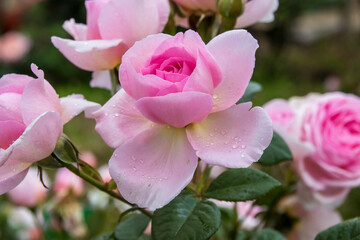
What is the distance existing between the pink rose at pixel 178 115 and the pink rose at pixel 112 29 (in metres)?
0.05

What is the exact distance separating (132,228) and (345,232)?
0.17 meters

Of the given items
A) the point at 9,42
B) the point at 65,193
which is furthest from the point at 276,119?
the point at 9,42

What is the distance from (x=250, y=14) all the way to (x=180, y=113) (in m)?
0.15

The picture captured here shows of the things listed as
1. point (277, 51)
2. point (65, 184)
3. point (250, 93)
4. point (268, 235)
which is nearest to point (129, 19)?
point (250, 93)

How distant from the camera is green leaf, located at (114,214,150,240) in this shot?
388mm

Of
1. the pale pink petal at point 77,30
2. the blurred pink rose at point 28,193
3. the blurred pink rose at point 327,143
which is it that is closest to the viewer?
the pale pink petal at point 77,30

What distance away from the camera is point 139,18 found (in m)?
0.33

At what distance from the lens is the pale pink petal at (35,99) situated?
28 cm

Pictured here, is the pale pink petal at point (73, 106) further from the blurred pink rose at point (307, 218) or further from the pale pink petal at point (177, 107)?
the blurred pink rose at point (307, 218)

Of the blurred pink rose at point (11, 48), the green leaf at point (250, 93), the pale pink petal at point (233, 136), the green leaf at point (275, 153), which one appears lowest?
the blurred pink rose at point (11, 48)

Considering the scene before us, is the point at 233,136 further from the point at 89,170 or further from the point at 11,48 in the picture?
the point at 11,48

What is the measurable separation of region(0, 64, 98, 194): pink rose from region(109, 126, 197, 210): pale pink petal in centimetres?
4

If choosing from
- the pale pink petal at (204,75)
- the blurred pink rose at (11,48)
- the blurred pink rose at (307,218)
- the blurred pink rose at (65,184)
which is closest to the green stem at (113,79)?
the pale pink petal at (204,75)

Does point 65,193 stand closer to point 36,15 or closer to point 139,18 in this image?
point 139,18
